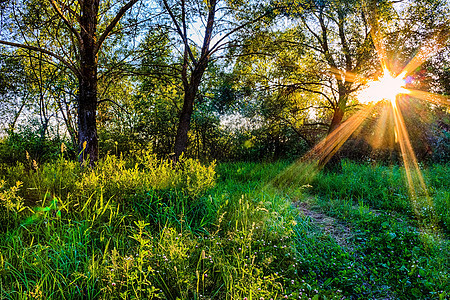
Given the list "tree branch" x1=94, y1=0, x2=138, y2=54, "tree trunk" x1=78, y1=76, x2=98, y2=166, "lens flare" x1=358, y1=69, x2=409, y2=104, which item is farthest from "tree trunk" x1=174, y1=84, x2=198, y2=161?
"lens flare" x1=358, y1=69, x2=409, y2=104

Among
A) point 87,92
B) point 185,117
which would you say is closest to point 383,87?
point 185,117

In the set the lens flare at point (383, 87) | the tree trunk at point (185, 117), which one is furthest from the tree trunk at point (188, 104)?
the lens flare at point (383, 87)

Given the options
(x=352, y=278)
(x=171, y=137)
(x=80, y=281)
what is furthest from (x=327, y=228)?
(x=171, y=137)

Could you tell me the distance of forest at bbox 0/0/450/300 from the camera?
2418mm

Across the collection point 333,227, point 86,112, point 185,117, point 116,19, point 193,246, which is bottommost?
point 333,227

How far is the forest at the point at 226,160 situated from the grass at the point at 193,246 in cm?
3

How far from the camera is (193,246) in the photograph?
2719mm

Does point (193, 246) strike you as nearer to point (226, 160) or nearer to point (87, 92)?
point (87, 92)

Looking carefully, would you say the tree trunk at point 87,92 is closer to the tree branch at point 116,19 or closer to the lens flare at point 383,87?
the tree branch at point 116,19

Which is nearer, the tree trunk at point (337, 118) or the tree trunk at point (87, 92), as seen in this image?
the tree trunk at point (87, 92)

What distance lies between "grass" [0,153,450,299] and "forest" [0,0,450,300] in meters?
0.03

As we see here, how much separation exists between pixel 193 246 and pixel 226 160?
343 inches

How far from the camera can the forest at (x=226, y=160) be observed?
2.42 meters

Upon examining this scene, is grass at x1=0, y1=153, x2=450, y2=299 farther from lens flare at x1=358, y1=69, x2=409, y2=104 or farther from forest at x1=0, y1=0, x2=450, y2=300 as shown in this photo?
lens flare at x1=358, y1=69, x2=409, y2=104
